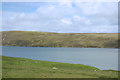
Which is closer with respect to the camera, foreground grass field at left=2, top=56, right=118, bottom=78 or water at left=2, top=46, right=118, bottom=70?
foreground grass field at left=2, top=56, right=118, bottom=78

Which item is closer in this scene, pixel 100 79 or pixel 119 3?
pixel 100 79

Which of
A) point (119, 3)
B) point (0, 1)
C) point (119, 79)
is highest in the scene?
point (119, 3)

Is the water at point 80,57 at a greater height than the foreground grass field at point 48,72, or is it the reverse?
the foreground grass field at point 48,72

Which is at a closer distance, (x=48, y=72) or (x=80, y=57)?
(x=48, y=72)

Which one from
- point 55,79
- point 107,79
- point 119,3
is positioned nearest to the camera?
point 55,79

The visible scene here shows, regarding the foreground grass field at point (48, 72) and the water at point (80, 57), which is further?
the water at point (80, 57)

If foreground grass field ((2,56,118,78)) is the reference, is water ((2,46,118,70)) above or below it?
below

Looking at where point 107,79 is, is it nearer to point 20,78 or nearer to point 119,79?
point 119,79

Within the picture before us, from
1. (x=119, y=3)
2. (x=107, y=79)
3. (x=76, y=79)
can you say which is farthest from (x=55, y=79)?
(x=119, y=3)

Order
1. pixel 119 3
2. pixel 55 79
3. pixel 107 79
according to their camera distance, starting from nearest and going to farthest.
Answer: pixel 55 79 < pixel 107 79 < pixel 119 3

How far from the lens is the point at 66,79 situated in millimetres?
21062

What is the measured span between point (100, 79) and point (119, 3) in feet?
84.2

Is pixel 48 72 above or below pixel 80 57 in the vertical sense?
above

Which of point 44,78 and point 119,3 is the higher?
point 119,3
